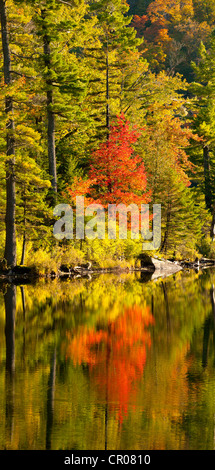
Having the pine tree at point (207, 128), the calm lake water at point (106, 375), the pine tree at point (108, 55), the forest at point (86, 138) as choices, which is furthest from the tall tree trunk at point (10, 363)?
the pine tree at point (207, 128)

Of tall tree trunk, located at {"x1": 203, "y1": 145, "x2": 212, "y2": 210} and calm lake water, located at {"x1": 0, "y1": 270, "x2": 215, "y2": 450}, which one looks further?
tall tree trunk, located at {"x1": 203, "y1": 145, "x2": 212, "y2": 210}

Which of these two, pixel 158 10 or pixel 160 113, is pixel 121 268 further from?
pixel 158 10

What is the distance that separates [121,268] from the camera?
33719 mm

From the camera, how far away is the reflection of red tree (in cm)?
821

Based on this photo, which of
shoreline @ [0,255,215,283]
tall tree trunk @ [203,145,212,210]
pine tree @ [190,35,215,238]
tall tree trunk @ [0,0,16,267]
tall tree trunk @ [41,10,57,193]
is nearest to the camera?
tall tree trunk @ [0,0,16,267]

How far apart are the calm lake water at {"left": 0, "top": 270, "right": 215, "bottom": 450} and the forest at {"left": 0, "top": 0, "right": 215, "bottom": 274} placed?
9.40 meters

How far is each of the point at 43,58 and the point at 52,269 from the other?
9.43 metres

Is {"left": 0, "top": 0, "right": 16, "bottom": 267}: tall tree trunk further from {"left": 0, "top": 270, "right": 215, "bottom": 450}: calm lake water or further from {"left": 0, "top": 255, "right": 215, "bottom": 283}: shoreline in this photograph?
{"left": 0, "top": 270, "right": 215, "bottom": 450}: calm lake water

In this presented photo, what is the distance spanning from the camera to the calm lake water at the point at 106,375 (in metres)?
6.54

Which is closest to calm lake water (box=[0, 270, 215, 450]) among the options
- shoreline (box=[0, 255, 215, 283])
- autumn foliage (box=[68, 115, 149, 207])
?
shoreline (box=[0, 255, 215, 283])

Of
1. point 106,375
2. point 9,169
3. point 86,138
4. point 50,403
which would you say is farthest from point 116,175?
point 50,403

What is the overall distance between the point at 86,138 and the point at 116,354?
25.7m

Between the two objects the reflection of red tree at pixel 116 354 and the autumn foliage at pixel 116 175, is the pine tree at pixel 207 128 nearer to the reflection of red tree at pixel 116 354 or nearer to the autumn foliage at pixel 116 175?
the autumn foliage at pixel 116 175
